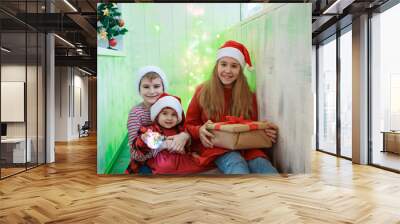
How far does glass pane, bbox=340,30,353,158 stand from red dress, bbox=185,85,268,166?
3.27 metres

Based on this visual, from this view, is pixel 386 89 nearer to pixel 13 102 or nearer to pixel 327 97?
pixel 327 97

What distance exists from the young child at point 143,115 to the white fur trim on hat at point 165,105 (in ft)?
0.22

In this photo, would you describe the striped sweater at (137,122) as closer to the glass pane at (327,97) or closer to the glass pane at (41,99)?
the glass pane at (41,99)

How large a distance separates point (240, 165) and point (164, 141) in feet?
4.25

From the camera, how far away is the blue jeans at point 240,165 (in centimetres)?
631

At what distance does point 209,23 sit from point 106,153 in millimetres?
2745

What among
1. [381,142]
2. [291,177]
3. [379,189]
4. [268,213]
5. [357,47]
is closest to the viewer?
[268,213]

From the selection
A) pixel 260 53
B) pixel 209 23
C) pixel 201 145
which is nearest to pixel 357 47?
pixel 260 53

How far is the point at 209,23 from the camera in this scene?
6512 millimetres

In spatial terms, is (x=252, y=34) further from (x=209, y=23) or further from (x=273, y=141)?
(x=273, y=141)

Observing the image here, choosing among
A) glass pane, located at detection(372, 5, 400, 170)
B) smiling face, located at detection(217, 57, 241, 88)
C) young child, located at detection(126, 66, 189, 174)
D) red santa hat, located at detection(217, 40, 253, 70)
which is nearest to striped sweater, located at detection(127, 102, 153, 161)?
young child, located at detection(126, 66, 189, 174)

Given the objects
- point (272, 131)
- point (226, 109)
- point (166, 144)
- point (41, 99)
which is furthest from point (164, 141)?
point (41, 99)

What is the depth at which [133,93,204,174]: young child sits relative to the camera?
632 centimetres

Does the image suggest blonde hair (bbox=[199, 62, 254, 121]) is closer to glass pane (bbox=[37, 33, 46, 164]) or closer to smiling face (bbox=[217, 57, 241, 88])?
smiling face (bbox=[217, 57, 241, 88])
